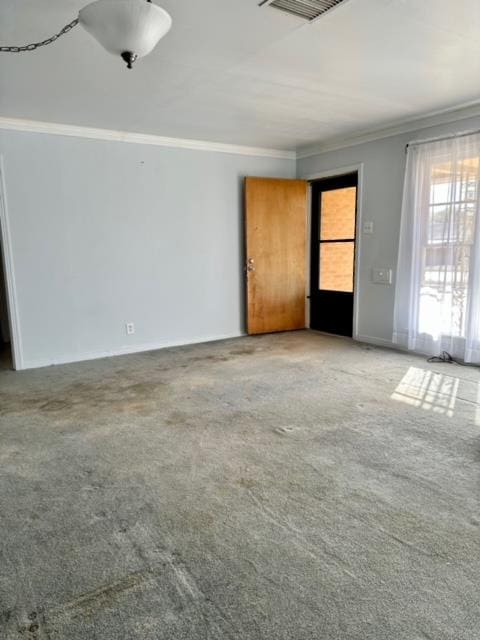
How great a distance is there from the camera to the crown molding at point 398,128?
163 inches

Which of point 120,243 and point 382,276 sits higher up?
point 120,243

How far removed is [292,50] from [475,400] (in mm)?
2833

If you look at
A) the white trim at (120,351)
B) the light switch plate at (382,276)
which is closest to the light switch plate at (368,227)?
the light switch plate at (382,276)

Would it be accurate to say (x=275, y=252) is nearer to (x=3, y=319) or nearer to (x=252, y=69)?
(x=252, y=69)

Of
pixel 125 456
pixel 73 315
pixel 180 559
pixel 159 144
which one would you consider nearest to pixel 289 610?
pixel 180 559

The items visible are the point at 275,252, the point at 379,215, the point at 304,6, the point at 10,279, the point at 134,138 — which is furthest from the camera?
the point at 275,252

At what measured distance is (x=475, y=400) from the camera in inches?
135

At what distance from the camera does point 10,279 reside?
4.39 m

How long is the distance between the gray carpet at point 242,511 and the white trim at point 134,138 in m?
2.51

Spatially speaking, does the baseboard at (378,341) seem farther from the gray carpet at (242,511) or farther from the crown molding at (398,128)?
the crown molding at (398,128)

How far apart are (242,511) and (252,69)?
2.87 meters

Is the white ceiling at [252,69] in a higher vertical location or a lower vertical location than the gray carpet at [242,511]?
higher

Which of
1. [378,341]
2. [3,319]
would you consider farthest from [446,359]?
[3,319]

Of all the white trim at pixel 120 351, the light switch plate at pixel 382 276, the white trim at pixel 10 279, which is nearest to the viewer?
the white trim at pixel 10 279
